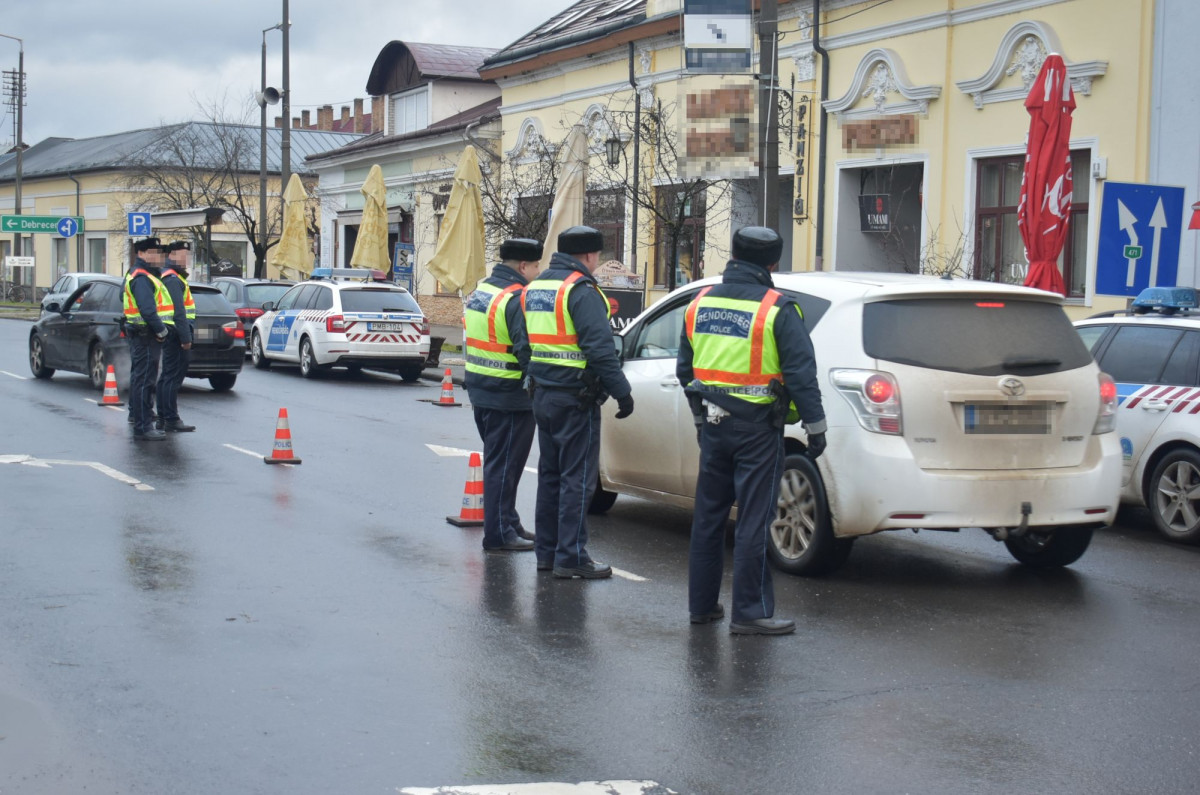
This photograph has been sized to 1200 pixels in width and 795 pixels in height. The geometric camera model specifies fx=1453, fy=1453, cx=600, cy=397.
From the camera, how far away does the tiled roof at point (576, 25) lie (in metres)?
29.3

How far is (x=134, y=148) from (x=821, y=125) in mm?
48478

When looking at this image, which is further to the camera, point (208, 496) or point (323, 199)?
point (323, 199)

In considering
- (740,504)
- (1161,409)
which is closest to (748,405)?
(740,504)

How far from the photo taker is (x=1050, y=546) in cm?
849

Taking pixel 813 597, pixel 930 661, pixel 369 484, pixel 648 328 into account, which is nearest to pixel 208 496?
pixel 369 484

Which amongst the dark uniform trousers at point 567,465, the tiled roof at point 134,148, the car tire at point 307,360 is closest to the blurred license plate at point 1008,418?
the dark uniform trousers at point 567,465

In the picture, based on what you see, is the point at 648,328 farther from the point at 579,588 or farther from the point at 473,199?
the point at 473,199

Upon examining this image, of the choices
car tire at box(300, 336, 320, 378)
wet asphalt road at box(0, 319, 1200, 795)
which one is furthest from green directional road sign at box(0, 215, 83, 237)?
wet asphalt road at box(0, 319, 1200, 795)

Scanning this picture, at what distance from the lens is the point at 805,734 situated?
529 cm

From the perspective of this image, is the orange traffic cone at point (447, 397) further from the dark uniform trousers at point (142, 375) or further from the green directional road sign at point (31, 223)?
the green directional road sign at point (31, 223)

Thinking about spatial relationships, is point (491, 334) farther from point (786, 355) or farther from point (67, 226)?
point (67, 226)

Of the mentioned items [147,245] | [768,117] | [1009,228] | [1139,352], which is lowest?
[1139,352]

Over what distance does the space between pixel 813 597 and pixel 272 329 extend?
17920mm

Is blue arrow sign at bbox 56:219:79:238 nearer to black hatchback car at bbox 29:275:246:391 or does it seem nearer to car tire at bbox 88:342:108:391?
black hatchback car at bbox 29:275:246:391
